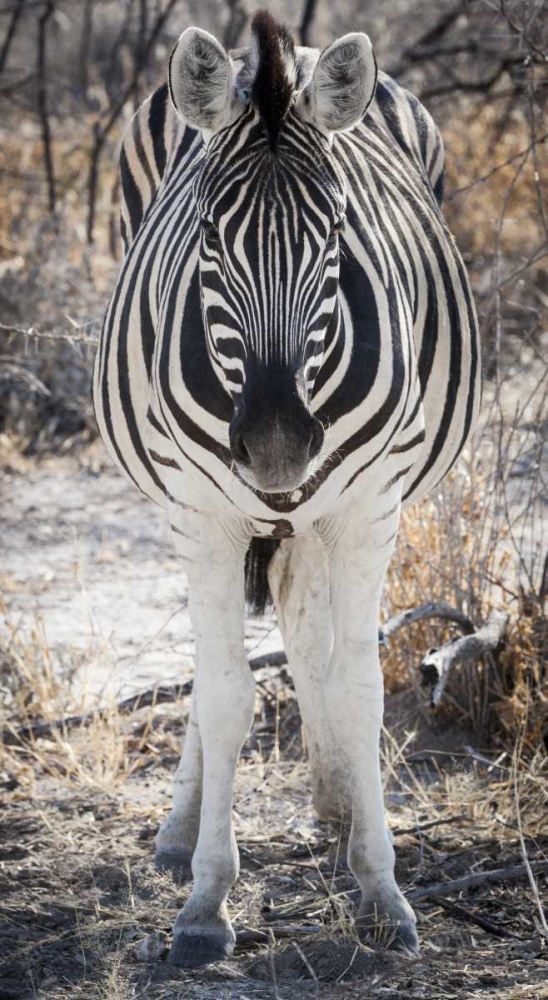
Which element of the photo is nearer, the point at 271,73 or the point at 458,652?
the point at 271,73

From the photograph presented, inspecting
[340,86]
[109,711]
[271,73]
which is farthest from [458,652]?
[271,73]

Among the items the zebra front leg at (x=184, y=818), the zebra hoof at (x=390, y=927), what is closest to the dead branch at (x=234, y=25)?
the zebra front leg at (x=184, y=818)

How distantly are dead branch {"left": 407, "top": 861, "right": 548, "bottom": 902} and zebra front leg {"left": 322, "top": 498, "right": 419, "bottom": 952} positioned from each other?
0.17 m

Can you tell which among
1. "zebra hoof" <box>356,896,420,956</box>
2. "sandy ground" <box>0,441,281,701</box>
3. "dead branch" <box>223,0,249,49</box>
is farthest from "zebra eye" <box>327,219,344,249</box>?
"dead branch" <box>223,0,249,49</box>

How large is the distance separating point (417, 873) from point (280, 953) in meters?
0.63

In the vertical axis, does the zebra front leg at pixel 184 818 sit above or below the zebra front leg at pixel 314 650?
below

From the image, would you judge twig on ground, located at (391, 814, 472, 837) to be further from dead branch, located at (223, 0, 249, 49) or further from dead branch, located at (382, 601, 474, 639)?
dead branch, located at (223, 0, 249, 49)

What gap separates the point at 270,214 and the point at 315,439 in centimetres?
49

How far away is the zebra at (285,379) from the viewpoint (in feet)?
8.67

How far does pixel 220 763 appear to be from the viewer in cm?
322

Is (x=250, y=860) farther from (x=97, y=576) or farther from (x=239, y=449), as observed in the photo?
(x=97, y=576)

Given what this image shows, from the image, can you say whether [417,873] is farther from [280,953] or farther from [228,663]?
[228,663]

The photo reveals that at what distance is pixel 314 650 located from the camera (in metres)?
3.70

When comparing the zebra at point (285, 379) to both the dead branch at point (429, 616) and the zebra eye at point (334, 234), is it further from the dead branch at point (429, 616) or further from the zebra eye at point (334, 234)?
the dead branch at point (429, 616)
